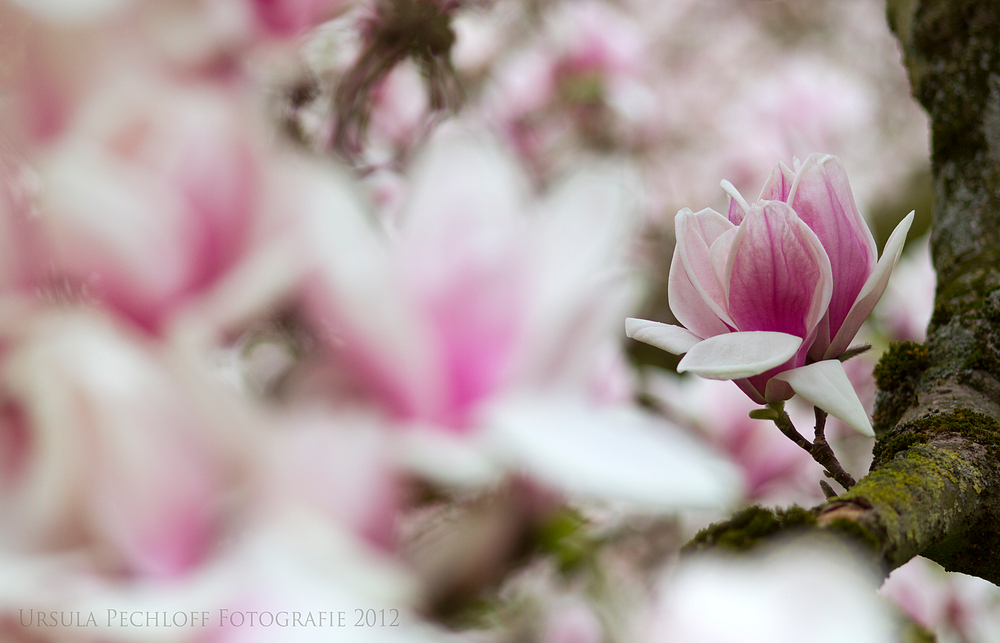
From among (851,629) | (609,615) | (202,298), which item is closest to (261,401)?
(202,298)

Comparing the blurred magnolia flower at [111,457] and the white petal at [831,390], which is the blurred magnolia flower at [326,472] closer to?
the blurred magnolia flower at [111,457]

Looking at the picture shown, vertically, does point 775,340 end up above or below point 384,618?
above

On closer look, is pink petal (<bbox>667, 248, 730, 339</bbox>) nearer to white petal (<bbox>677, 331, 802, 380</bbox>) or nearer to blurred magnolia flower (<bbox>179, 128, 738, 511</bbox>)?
white petal (<bbox>677, 331, 802, 380</bbox>)

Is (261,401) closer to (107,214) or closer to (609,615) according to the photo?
(107,214)

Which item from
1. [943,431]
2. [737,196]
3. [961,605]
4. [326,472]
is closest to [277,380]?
[326,472]

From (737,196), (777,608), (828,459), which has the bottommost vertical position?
(777,608)

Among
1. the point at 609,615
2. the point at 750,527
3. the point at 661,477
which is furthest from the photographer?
the point at 609,615

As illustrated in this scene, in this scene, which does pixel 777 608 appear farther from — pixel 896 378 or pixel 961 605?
pixel 961 605
